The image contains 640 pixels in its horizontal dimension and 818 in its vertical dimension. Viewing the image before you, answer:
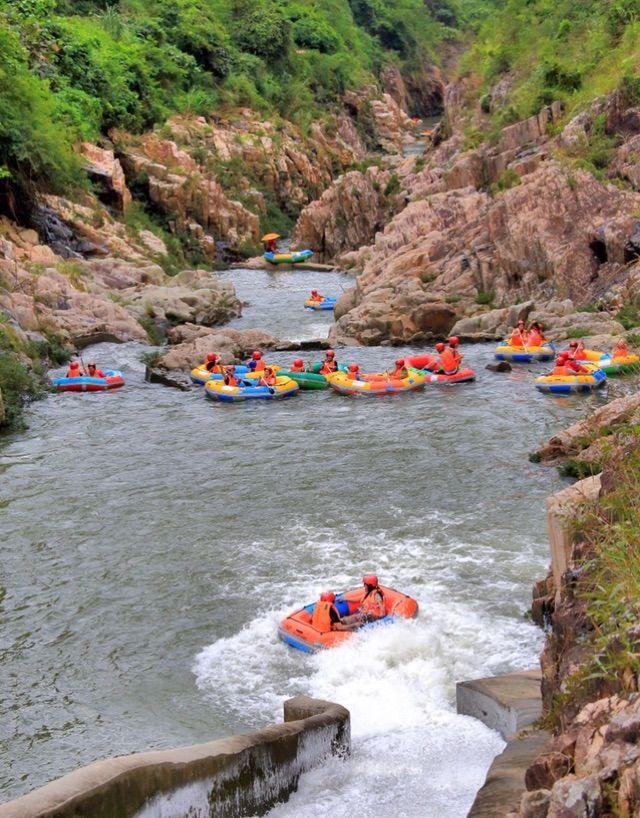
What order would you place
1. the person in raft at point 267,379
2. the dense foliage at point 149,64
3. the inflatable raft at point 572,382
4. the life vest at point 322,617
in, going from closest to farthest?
the life vest at point 322,617 < the inflatable raft at point 572,382 < the person in raft at point 267,379 < the dense foliage at point 149,64

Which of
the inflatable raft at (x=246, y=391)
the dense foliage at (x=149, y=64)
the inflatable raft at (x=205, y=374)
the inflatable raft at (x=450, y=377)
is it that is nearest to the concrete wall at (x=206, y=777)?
the inflatable raft at (x=246, y=391)

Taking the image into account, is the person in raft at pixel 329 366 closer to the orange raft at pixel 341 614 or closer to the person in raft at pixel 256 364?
the person in raft at pixel 256 364

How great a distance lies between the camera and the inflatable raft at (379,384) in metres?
22.2

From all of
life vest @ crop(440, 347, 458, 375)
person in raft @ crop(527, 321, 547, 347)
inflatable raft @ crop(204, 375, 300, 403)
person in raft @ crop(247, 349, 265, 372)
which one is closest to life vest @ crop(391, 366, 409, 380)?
life vest @ crop(440, 347, 458, 375)

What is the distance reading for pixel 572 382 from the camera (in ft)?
68.3

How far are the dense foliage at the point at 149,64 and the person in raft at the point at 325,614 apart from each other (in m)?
21.2

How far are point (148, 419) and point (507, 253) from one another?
1169 centimetres

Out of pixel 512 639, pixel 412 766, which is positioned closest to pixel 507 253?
pixel 512 639

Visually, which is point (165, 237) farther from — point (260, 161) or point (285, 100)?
point (285, 100)

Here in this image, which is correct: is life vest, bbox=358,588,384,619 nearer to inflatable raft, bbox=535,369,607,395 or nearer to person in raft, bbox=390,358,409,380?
inflatable raft, bbox=535,369,607,395

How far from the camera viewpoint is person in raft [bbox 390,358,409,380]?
73.7 feet

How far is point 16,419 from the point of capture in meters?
20.6

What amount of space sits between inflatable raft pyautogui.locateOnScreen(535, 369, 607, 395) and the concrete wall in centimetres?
1270

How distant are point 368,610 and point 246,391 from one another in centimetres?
1104
